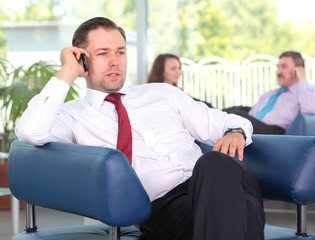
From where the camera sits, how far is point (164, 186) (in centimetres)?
213

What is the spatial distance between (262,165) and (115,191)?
0.69 meters

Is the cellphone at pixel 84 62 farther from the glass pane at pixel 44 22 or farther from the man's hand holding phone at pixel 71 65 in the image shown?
the glass pane at pixel 44 22

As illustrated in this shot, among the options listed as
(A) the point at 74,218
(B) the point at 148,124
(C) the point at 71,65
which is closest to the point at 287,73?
(A) the point at 74,218

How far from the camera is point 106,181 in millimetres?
1668

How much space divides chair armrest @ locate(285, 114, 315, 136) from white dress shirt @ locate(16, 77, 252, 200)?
5.97 ft

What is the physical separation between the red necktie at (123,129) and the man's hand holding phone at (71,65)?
17 centimetres

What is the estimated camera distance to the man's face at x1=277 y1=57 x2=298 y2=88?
4.92 m

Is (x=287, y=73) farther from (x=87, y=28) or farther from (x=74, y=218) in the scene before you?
(x=87, y=28)

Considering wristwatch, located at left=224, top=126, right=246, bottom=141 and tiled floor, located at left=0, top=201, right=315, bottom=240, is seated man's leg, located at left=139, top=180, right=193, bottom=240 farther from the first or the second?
tiled floor, located at left=0, top=201, right=315, bottom=240

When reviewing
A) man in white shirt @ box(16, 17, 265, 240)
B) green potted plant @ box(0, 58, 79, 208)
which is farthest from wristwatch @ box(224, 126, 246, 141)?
green potted plant @ box(0, 58, 79, 208)

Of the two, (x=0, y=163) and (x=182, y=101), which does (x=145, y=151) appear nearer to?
(x=182, y=101)

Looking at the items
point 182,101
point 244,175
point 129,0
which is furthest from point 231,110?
point 244,175

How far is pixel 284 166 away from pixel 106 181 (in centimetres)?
73

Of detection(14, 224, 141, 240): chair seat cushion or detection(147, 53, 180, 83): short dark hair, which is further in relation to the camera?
detection(147, 53, 180, 83): short dark hair
